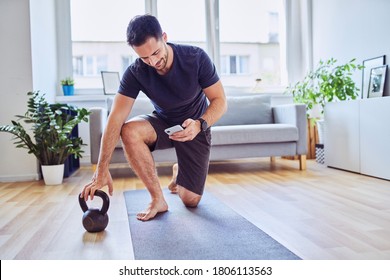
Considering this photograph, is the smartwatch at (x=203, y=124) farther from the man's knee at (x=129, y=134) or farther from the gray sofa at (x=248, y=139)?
the gray sofa at (x=248, y=139)

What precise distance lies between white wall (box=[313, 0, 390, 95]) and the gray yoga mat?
80.6 inches

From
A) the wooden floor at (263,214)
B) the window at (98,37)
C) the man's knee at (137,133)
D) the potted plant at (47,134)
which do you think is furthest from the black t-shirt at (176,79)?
the window at (98,37)

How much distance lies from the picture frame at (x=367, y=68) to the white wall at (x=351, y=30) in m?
0.04

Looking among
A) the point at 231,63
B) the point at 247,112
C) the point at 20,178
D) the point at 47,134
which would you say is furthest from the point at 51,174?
the point at 231,63

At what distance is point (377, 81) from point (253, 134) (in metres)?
1.09

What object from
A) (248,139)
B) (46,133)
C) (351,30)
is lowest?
(248,139)

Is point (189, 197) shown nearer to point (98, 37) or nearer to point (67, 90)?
point (67, 90)

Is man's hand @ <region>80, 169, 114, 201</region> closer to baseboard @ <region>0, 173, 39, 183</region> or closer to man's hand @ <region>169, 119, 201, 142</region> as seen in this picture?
man's hand @ <region>169, 119, 201, 142</region>

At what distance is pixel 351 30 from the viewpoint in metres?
3.39

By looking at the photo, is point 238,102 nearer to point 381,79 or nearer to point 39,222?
point 381,79

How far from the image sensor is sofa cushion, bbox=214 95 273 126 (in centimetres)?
354

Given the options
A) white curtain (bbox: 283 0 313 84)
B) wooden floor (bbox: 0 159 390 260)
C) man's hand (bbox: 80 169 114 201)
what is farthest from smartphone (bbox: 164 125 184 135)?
white curtain (bbox: 283 0 313 84)

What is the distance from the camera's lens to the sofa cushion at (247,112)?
11.6 feet

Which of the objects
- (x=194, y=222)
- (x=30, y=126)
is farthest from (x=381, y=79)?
(x=30, y=126)
